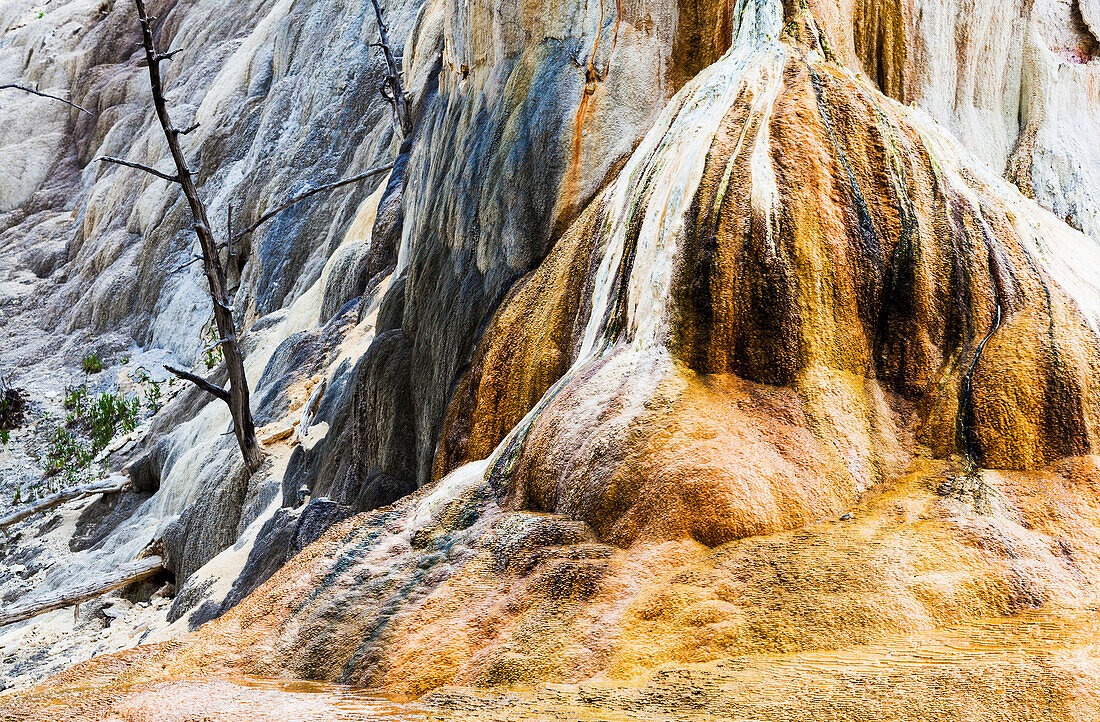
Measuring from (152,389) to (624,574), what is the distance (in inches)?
578

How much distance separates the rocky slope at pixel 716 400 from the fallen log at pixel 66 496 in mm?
3664

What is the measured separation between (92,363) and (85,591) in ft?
28.3

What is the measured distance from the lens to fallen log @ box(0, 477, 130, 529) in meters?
11.6

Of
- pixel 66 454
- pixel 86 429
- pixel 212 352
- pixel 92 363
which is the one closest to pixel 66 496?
pixel 66 454

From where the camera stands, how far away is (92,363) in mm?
17734

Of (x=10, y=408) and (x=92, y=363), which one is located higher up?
(x=92, y=363)

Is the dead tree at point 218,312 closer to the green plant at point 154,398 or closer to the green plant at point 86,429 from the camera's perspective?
the green plant at point 86,429

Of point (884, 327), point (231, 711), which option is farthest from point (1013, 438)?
point (231, 711)

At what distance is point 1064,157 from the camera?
674 cm

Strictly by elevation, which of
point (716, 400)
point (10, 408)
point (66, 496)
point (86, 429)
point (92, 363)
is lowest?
point (66, 496)

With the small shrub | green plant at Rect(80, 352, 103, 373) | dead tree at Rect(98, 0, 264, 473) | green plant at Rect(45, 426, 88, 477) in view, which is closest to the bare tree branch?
dead tree at Rect(98, 0, 264, 473)

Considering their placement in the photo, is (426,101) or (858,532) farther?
(426,101)

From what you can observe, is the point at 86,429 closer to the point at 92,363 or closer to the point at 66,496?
the point at 92,363

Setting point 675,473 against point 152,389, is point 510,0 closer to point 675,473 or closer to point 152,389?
point 675,473
